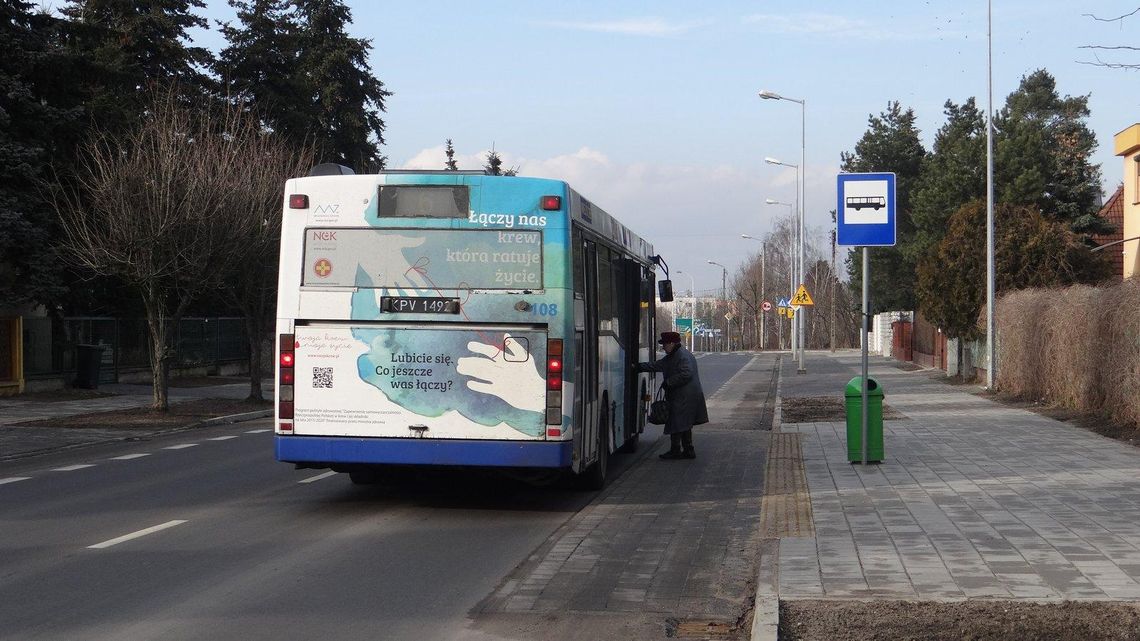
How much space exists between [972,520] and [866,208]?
5.17m

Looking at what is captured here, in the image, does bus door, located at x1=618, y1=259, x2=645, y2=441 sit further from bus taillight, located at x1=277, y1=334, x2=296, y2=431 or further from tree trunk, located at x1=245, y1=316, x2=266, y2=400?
tree trunk, located at x1=245, y1=316, x2=266, y2=400

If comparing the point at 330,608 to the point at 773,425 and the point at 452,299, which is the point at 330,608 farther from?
the point at 773,425

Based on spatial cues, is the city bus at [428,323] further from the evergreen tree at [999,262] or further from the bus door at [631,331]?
the evergreen tree at [999,262]

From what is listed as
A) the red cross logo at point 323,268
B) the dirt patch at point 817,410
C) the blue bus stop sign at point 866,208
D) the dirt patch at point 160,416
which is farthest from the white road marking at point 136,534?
the dirt patch at point 817,410

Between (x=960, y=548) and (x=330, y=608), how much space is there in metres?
4.44

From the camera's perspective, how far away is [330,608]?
7.33 m

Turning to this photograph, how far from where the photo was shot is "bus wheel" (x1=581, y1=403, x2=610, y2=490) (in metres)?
12.8

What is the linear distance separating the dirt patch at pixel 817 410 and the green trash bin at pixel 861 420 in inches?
211

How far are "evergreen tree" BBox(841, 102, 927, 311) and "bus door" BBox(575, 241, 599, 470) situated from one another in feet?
150

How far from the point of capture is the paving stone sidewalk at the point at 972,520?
7527 mm

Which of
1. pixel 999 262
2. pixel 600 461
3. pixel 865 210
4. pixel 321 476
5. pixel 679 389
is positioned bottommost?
pixel 321 476

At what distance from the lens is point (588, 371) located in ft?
39.0

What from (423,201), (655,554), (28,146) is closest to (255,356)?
(28,146)

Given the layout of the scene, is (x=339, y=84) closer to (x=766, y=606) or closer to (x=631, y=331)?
(x=631, y=331)
